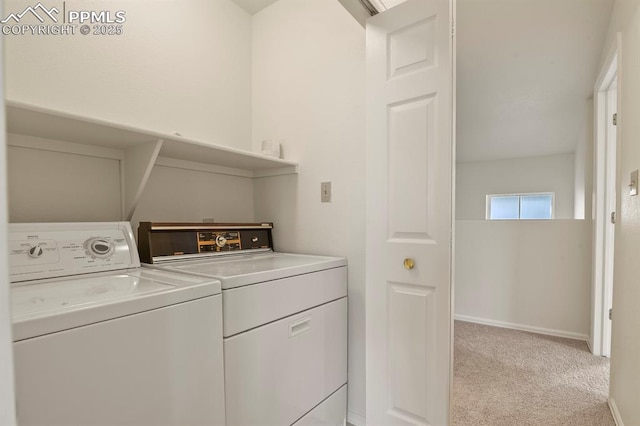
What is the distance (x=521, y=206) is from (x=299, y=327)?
6.57 meters

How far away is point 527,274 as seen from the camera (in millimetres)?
3121

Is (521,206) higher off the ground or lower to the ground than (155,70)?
lower

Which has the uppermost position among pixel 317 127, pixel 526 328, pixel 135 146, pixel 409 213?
pixel 317 127

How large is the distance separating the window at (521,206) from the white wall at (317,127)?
5.89 meters

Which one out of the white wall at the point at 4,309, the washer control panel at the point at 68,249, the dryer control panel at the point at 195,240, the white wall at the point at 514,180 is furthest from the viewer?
the white wall at the point at 514,180

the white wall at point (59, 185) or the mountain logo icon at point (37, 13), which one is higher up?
the mountain logo icon at point (37, 13)

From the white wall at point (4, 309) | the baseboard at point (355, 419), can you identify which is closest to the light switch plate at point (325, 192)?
the baseboard at point (355, 419)

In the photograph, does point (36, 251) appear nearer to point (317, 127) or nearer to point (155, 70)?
point (155, 70)

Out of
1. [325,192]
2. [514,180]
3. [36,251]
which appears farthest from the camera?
[514,180]

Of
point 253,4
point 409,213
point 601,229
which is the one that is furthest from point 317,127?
point 601,229

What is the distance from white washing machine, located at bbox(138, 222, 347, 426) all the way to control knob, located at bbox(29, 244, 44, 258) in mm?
380

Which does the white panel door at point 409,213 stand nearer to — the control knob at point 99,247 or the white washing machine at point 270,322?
the white washing machine at point 270,322

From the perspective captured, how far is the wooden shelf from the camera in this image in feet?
3.65

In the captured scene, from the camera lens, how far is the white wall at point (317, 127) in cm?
→ 172
